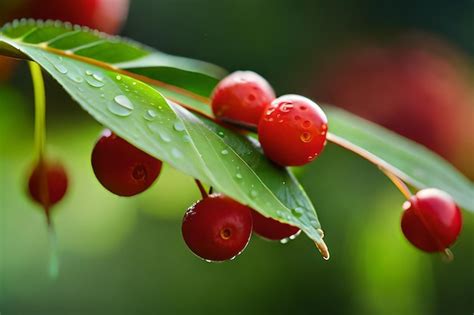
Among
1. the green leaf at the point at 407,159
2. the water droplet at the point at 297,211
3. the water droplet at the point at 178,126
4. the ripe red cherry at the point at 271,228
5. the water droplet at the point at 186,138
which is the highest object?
the water droplet at the point at 178,126

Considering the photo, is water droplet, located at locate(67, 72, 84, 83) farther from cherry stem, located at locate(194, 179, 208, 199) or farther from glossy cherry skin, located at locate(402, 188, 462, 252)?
glossy cherry skin, located at locate(402, 188, 462, 252)

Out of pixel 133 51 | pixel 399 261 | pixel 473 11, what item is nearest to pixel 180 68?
pixel 133 51

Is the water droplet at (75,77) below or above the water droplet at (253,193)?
above

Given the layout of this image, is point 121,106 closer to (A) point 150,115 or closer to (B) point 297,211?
(A) point 150,115

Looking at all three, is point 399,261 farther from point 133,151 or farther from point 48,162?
point 133,151

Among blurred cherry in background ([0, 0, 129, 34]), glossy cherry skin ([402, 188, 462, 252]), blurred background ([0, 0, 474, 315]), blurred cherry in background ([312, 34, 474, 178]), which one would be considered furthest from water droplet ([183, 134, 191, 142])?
blurred cherry in background ([312, 34, 474, 178])

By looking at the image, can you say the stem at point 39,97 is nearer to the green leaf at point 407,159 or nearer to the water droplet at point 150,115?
the water droplet at point 150,115

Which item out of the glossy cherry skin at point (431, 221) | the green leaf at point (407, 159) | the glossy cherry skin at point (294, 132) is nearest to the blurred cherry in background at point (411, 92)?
the green leaf at point (407, 159)
